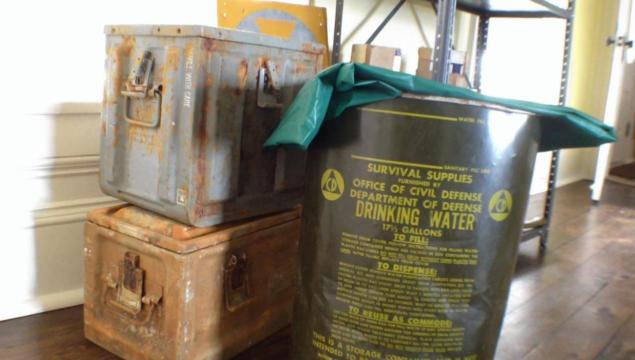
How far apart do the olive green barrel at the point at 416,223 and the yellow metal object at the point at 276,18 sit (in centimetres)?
79

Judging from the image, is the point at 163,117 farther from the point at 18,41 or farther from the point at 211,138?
the point at 18,41

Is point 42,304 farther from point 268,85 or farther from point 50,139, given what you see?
point 268,85

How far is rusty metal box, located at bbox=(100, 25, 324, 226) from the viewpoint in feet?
3.44

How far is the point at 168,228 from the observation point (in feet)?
3.59

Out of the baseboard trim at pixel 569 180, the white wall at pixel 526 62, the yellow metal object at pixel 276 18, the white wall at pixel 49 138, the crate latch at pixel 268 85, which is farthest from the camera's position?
the baseboard trim at pixel 569 180

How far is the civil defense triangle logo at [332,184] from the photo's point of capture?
38.2 inches

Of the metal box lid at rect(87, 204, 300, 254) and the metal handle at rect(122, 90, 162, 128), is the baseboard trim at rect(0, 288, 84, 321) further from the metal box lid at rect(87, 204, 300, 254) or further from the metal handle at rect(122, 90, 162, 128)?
the metal handle at rect(122, 90, 162, 128)

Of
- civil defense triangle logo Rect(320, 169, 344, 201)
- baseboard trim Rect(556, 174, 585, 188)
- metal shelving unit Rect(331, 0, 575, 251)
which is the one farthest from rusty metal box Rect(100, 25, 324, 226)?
baseboard trim Rect(556, 174, 585, 188)

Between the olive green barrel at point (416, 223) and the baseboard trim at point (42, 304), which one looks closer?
the olive green barrel at point (416, 223)

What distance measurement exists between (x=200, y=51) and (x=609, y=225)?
8.19ft

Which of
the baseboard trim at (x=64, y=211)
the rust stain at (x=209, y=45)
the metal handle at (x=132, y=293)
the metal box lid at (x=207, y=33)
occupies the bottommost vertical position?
the metal handle at (x=132, y=293)

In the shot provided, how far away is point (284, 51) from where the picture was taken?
3.92 feet

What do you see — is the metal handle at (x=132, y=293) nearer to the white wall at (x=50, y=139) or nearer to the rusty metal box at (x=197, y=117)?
the rusty metal box at (x=197, y=117)

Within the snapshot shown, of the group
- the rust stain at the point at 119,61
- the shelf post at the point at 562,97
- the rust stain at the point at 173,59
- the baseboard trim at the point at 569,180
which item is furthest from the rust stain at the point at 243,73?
the baseboard trim at the point at 569,180
